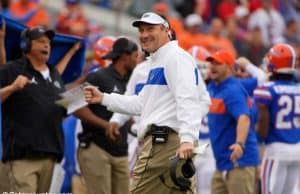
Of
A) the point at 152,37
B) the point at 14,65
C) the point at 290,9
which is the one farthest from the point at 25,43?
the point at 290,9

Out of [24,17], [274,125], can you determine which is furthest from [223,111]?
[24,17]

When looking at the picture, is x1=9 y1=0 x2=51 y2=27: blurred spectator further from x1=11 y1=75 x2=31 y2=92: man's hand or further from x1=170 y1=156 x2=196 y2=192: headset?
x1=170 y1=156 x2=196 y2=192: headset

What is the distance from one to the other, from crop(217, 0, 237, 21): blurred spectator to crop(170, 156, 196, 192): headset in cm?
1245

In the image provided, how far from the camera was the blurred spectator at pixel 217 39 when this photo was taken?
18.2 metres

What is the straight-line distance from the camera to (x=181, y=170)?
333 inches

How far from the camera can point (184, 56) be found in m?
8.89

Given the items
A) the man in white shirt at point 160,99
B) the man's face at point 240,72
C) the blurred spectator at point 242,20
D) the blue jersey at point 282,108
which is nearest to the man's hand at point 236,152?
the blue jersey at point 282,108

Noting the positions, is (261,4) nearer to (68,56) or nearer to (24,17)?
(24,17)

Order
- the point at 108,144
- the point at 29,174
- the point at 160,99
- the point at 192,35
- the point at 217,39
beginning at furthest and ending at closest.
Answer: the point at 217,39
the point at 192,35
the point at 108,144
the point at 29,174
the point at 160,99

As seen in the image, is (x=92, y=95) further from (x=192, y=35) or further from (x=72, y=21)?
(x=192, y=35)

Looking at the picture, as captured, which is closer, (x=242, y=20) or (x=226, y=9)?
(x=242, y=20)

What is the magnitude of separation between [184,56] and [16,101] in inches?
88.6

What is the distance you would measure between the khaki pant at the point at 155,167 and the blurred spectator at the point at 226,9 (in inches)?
475

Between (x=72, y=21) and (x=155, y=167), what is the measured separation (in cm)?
937
